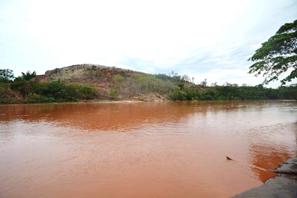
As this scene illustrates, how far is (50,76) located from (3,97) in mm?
42194

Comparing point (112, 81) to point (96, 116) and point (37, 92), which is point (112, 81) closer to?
point (37, 92)

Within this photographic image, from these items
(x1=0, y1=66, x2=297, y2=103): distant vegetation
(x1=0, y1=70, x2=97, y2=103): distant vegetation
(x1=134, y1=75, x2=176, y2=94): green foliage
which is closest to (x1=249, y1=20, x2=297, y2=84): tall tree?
(x1=0, y1=66, x2=297, y2=103): distant vegetation

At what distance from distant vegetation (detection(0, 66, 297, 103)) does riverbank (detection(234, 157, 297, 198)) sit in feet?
96.7

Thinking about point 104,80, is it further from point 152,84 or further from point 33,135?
point 33,135

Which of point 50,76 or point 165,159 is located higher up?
point 50,76

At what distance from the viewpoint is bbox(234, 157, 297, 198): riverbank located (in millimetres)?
5117

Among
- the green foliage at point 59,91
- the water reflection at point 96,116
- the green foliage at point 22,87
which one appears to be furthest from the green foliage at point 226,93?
the water reflection at point 96,116

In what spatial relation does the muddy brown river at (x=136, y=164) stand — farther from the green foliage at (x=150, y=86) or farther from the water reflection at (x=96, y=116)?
the green foliage at (x=150, y=86)

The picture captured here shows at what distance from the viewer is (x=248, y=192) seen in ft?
18.1

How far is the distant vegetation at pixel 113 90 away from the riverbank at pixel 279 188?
96.7ft

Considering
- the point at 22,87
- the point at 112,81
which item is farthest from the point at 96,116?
the point at 112,81

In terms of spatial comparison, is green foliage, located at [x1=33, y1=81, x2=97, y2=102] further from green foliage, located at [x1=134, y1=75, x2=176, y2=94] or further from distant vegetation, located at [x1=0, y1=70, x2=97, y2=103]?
green foliage, located at [x1=134, y1=75, x2=176, y2=94]

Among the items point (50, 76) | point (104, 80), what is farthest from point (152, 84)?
point (50, 76)

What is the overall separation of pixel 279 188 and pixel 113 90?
60548mm
